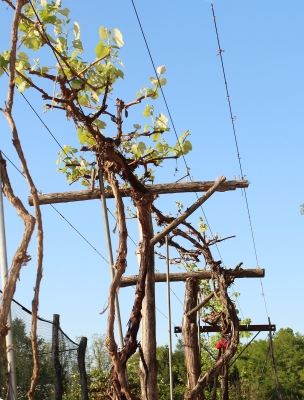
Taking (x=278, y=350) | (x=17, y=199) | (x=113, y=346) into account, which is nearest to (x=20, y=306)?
(x=113, y=346)

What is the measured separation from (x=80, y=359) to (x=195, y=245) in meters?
3.64

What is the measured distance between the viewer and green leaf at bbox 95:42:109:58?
170 inches

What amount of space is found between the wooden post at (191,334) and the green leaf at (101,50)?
6.73 metres

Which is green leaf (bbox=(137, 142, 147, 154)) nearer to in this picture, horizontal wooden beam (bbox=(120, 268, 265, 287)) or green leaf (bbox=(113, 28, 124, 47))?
green leaf (bbox=(113, 28, 124, 47))

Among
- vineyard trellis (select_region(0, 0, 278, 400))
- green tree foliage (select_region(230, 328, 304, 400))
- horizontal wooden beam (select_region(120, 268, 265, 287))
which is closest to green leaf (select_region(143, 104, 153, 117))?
vineyard trellis (select_region(0, 0, 278, 400))

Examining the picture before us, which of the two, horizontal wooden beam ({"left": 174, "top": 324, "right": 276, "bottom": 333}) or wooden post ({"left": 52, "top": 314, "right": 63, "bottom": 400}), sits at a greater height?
horizontal wooden beam ({"left": 174, "top": 324, "right": 276, "bottom": 333})

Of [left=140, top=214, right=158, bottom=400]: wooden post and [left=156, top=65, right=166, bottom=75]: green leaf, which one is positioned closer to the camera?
[left=156, top=65, right=166, bottom=75]: green leaf

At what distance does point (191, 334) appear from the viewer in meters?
10.4

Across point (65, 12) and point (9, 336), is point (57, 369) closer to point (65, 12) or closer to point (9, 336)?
point (9, 336)

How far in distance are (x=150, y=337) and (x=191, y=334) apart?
4.58 metres

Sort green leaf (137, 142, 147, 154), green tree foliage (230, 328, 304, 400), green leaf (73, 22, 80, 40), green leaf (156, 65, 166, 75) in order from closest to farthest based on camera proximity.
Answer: green leaf (73, 22, 80, 40), green leaf (156, 65, 166, 75), green leaf (137, 142, 147, 154), green tree foliage (230, 328, 304, 400)

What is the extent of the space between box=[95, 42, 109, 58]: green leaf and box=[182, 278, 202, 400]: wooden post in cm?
673

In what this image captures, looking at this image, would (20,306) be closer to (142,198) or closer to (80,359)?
(142,198)

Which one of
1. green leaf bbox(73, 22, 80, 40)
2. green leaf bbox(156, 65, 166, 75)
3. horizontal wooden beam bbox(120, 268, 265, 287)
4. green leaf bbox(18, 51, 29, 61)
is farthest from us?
horizontal wooden beam bbox(120, 268, 265, 287)
